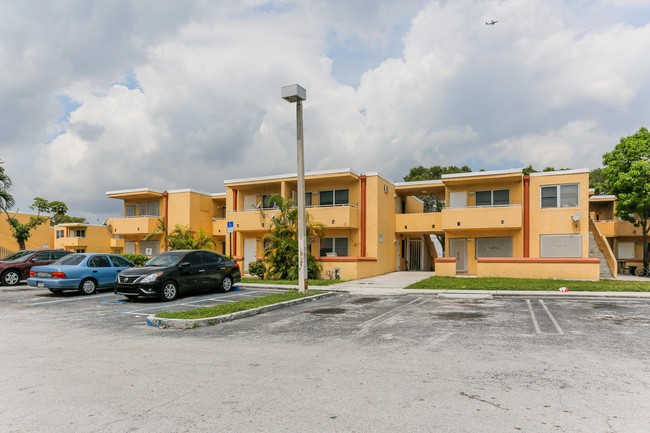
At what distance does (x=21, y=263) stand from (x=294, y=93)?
16.1 meters

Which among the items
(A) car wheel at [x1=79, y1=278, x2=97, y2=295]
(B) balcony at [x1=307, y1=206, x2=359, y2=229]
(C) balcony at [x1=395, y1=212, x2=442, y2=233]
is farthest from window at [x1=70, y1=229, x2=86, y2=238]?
(C) balcony at [x1=395, y1=212, x2=442, y2=233]

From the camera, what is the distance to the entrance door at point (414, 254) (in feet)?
112

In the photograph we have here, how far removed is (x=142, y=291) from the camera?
47.9ft

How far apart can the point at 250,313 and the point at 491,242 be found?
1934 cm

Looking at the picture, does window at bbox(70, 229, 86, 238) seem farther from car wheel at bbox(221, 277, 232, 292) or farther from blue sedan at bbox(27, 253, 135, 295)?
car wheel at bbox(221, 277, 232, 292)

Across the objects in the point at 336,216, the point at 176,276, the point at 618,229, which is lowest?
the point at 176,276

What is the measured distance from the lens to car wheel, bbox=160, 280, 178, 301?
1486cm

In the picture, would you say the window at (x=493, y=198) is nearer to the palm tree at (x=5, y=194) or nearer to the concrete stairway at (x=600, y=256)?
the concrete stairway at (x=600, y=256)

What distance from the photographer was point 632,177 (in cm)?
2816

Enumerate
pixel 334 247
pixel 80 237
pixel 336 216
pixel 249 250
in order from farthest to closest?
pixel 80 237
pixel 249 250
pixel 334 247
pixel 336 216

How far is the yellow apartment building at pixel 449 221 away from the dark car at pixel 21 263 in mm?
8941

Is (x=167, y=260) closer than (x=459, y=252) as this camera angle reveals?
Yes

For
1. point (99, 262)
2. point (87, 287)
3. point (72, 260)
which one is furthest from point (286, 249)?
point (72, 260)

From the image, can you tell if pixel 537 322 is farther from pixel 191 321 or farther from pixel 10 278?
pixel 10 278
